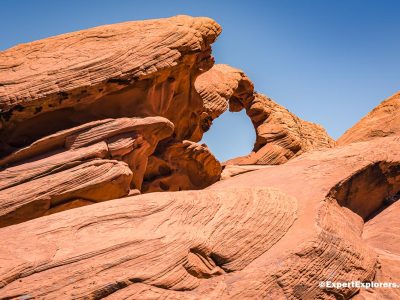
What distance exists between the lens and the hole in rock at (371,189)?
12000 millimetres

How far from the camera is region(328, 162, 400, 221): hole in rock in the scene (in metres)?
12.0

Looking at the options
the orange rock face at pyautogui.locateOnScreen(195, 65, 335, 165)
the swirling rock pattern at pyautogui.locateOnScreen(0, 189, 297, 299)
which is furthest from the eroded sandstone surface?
the orange rock face at pyautogui.locateOnScreen(195, 65, 335, 165)

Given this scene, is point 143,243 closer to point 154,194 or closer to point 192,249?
point 192,249

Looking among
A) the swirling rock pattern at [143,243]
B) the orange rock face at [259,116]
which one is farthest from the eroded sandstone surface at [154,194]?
the orange rock face at [259,116]

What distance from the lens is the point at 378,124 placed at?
689 inches

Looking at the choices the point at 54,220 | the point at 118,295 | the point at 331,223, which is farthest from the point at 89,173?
the point at 331,223

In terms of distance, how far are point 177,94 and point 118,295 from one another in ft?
28.9

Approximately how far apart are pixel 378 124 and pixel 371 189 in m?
5.36

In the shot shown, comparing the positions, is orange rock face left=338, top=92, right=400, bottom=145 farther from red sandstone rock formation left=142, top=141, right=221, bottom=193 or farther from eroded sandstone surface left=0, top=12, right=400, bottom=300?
red sandstone rock formation left=142, top=141, right=221, bottom=193

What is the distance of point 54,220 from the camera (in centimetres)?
805

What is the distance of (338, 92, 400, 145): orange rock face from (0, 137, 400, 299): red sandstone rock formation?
7.01 meters

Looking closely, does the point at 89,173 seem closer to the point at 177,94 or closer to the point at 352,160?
the point at 177,94

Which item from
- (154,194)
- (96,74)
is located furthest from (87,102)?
(154,194)

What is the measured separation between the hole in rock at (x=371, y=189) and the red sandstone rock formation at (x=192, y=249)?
1.22 meters
